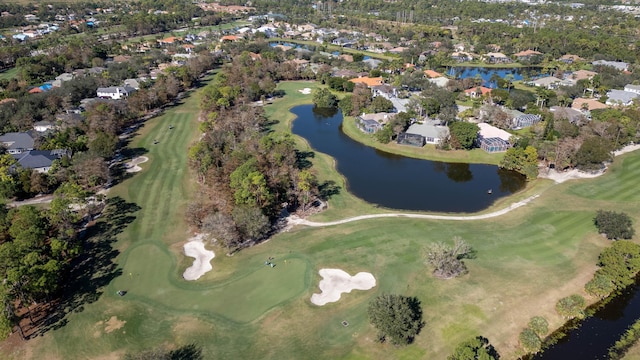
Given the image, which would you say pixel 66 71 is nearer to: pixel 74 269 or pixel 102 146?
pixel 102 146

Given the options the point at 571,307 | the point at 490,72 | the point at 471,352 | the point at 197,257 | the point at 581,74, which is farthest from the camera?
the point at 490,72

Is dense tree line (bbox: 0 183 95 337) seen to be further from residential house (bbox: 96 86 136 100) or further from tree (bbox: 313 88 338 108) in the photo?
tree (bbox: 313 88 338 108)

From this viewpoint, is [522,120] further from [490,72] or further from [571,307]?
[490,72]

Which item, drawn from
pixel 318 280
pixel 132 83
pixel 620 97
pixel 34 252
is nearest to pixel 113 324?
pixel 34 252

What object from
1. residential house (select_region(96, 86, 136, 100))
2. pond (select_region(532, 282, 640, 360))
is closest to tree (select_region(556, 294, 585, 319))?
pond (select_region(532, 282, 640, 360))

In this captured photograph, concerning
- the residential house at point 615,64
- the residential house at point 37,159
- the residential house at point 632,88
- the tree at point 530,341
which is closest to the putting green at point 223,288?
the tree at point 530,341

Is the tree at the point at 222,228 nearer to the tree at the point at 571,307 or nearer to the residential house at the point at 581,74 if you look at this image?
the tree at the point at 571,307
